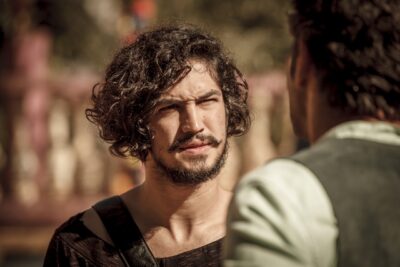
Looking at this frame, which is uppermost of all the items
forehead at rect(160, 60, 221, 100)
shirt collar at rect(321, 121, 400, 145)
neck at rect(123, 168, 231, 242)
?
forehead at rect(160, 60, 221, 100)

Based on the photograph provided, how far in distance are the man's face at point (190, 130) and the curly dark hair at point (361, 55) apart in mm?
1131

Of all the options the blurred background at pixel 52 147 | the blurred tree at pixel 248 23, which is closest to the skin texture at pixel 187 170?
the blurred background at pixel 52 147

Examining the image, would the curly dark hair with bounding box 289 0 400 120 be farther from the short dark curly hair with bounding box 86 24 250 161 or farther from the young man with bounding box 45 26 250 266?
the short dark curly hair with bounding box 86 24 250 161

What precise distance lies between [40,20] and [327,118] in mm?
9092

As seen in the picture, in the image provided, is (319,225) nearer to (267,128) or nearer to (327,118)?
(327,118)

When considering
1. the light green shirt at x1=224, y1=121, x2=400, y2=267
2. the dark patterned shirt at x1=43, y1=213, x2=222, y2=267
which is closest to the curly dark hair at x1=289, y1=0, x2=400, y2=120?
the light green shirt at x1=224, y1=121, x2=400, y2=267

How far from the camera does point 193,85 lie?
2904 mm

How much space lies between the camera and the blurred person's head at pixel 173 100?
285 centimetres

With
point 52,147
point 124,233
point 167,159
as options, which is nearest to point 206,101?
point 167,159

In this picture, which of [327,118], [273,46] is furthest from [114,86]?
[273,46]

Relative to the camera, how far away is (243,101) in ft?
10.8

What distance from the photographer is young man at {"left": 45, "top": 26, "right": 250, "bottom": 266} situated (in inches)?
111

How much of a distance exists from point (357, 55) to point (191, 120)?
121cm

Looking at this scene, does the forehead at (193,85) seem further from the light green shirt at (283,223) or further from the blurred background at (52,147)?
the blurred background at (52,147)
